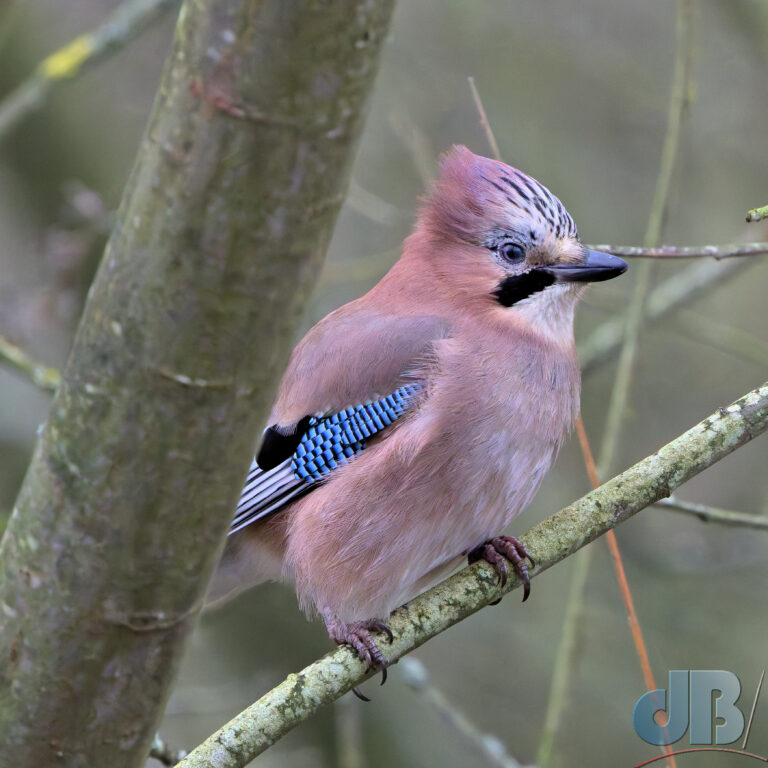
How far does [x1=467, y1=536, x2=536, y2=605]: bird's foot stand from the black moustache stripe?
2.31 ft

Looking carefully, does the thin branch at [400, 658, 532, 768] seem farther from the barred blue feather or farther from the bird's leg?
the barred blue feather

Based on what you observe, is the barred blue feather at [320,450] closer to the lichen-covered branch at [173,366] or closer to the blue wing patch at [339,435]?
the blue wing patch at [339,435]

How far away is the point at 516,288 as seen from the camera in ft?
10.2

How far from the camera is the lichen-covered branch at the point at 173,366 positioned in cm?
122

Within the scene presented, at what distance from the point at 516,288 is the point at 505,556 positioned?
82 centimetres

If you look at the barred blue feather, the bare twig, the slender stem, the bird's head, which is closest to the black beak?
the bird's head

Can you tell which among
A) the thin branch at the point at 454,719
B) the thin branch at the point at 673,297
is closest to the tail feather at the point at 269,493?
the thin branch at the point at 454,719

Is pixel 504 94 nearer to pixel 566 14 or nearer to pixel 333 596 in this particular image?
pixel 566 14

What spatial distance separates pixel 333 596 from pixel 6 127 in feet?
7.03

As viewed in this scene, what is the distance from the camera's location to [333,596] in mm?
2979

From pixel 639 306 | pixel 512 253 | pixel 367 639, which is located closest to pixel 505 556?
pixel 367 639

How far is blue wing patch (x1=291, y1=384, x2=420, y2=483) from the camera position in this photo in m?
3.01

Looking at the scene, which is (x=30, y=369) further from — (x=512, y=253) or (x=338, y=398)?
(x=512, y=253)

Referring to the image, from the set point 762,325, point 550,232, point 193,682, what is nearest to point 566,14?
point 762,325
